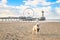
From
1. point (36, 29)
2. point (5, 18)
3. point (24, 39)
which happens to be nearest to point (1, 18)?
point (5, 18)

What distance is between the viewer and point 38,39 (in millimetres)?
11469

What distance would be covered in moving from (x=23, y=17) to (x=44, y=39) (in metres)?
38.5

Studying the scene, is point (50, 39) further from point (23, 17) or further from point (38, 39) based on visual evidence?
point (23, 17)

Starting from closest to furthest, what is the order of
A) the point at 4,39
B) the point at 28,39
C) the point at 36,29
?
the point at 4,39
the point at 28,39
the point at 36,29

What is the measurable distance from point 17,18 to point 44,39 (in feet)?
134

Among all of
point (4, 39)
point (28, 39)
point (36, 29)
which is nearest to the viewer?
point (4, 39)

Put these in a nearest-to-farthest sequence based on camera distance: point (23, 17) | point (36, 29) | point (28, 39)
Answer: point (28, 39), point (36, 29), point (23, 17)

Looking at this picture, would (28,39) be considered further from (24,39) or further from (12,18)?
(12,18)

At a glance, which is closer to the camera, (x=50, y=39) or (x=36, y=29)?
(x=50, y=39)

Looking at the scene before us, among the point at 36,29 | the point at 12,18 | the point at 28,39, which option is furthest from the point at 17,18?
the point at 28,39

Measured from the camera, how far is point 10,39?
10664mm

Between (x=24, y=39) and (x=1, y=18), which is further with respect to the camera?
(x=1, y=18)

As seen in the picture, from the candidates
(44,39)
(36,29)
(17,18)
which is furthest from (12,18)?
(44,39)

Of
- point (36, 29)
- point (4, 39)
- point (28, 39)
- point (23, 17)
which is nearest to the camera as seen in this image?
point (4, 39)
